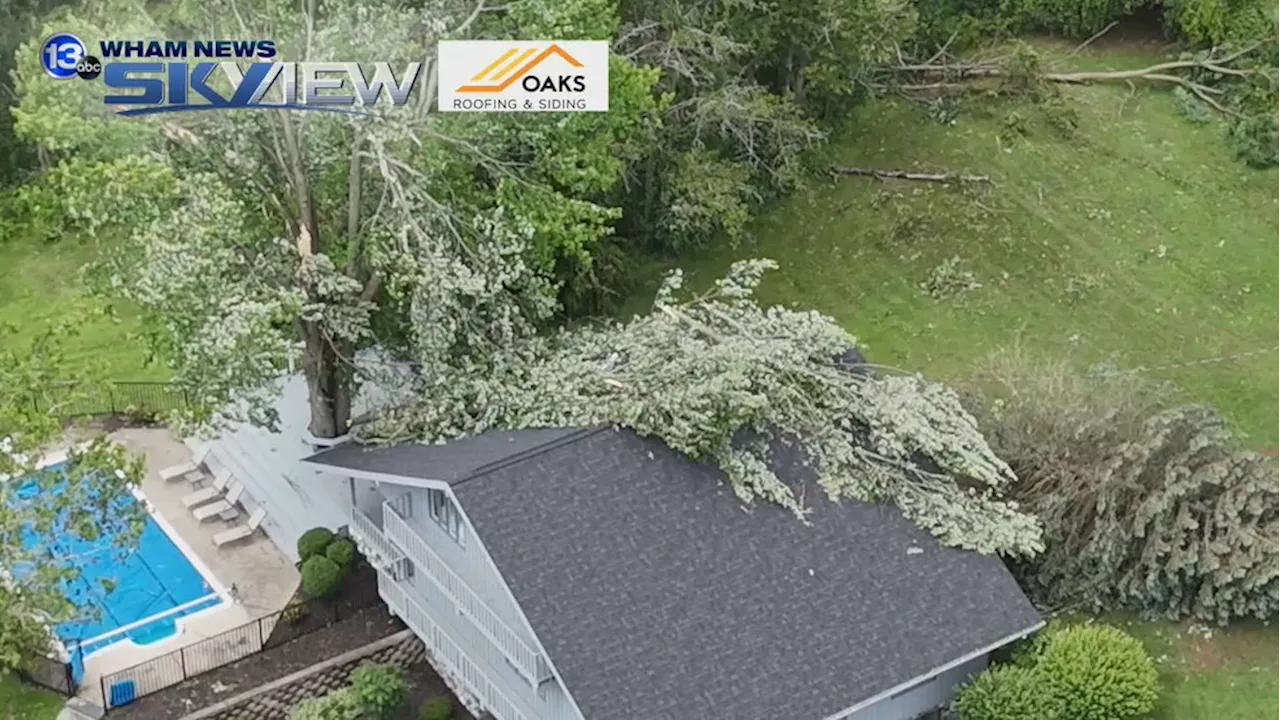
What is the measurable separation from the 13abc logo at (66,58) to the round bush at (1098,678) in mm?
18680

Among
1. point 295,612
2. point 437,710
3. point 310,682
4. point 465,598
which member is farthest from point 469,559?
point 295,612

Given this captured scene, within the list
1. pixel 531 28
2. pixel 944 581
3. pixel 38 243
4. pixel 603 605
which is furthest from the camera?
pixel 38 243

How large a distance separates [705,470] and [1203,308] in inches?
634

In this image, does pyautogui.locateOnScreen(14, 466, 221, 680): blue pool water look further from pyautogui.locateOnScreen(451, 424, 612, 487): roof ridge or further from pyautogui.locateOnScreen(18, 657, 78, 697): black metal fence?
pyautogui.locateOnScreen(451, 424, 612, 487): roof ridge

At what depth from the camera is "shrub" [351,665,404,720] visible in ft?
75.9

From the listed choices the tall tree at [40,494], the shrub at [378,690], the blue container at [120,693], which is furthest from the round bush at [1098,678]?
the blue container at [120,693]

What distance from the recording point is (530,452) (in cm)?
2183

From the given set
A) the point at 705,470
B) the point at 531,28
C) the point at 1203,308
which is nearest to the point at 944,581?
the point at 705,470

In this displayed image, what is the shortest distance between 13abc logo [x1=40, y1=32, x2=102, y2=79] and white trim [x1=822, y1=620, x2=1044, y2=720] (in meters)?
16.5

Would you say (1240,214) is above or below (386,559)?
above

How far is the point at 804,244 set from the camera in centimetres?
3622

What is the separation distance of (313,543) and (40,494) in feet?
20.6

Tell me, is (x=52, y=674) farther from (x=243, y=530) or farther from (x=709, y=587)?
(x=709, y=587)

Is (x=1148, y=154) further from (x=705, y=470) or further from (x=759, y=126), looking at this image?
(x=705, y=470)
